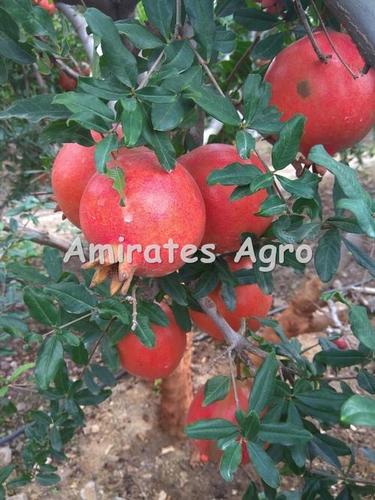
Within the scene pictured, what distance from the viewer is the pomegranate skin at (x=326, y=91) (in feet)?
1.77

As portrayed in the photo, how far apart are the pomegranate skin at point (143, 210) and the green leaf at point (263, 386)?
0.22 m

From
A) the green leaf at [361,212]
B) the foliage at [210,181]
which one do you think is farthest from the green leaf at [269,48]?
A: the green leaf at [361,212]

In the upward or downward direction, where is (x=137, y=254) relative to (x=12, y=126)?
upward

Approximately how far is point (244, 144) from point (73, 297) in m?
0.28

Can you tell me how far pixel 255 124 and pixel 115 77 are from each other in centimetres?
15

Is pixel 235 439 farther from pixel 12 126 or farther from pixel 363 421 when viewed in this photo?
pixel 12 126

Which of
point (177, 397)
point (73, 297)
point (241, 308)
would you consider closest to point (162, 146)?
point (73, 297)

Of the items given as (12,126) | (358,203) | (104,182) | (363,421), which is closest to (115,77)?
(104,182)

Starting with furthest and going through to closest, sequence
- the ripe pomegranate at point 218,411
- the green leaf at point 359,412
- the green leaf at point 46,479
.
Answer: the green leaf at point 46,479, the ripe pomegranate at point 218,411, the green leaf at point 359,412

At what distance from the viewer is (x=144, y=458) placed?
4.71 ft

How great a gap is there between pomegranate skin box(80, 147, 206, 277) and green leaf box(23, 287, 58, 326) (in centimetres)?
16

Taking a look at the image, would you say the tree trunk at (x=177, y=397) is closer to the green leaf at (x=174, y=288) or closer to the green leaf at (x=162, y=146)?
the green leaf at (x=174, y=288)

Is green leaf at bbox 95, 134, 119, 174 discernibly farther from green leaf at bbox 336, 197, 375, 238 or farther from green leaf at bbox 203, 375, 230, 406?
green leaf at bbox 203, 375, 230, 406

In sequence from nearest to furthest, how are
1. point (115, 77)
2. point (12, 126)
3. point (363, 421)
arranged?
point (363, 421) < point (115, 77) < point (12, 126)
